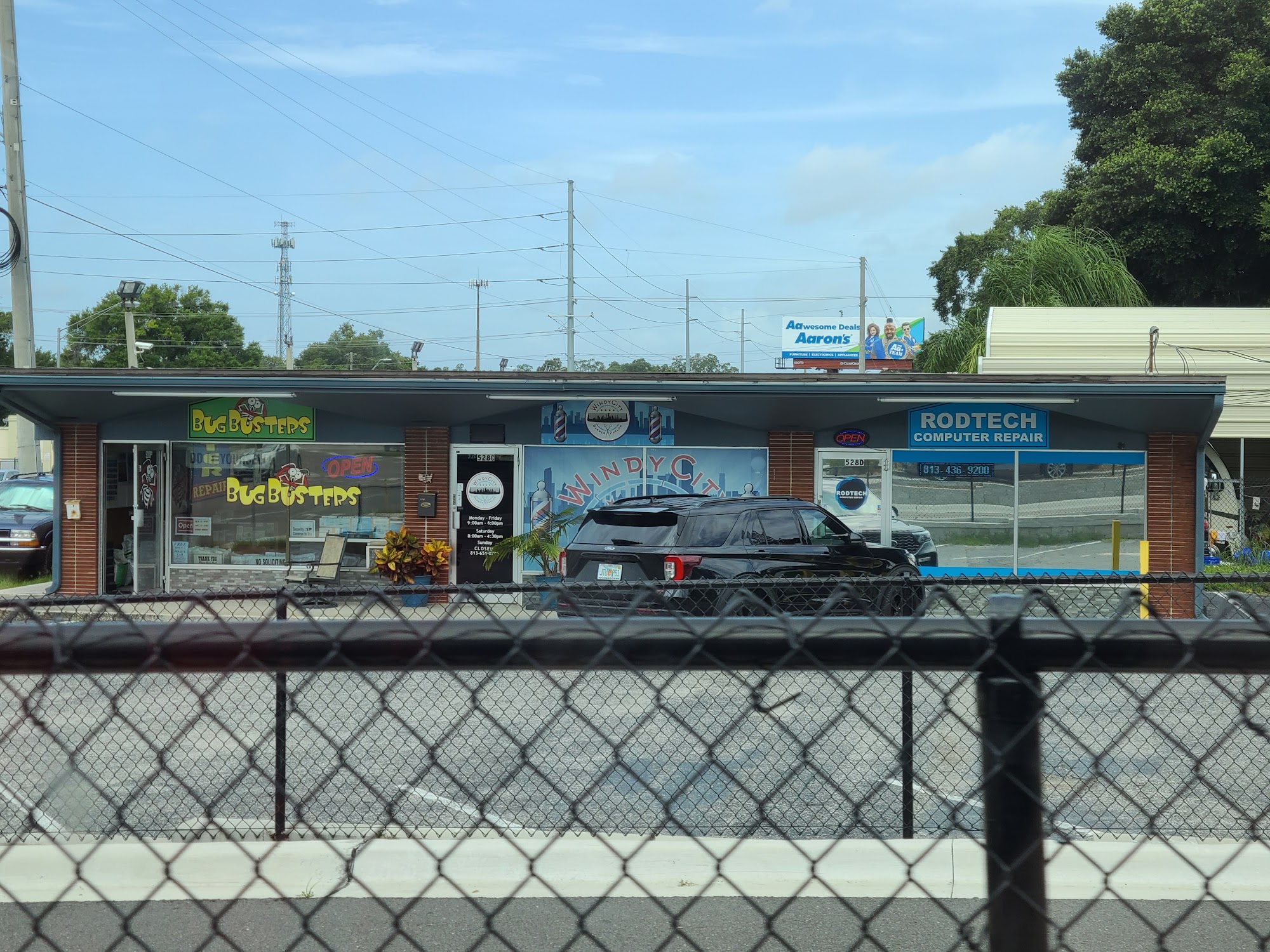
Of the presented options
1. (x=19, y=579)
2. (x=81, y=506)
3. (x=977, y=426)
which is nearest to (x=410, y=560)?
(x=81, y=506)

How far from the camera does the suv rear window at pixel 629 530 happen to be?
45.7 feet

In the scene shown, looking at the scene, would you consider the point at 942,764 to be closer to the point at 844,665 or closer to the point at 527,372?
the point at 844,665

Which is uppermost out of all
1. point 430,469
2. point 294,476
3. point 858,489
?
point 430,469

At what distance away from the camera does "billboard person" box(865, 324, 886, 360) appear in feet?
229

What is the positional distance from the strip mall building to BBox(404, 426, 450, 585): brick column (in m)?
0.04

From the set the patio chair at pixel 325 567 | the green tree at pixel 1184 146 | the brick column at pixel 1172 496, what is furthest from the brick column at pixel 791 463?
the green tree at pixel 1184 146

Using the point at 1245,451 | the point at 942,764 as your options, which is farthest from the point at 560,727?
the point at 1245,451

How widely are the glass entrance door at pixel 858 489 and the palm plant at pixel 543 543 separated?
13.3ft

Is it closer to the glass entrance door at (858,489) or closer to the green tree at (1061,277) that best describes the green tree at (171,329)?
the green tree at (1061,277)

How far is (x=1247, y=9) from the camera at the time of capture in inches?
1517

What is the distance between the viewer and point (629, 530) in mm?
14125

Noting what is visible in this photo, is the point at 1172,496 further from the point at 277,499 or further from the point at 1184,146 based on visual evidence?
the point at 1184,146

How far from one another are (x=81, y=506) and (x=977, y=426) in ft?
48.5

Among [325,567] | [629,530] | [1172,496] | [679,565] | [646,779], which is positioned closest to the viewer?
[646,779]
